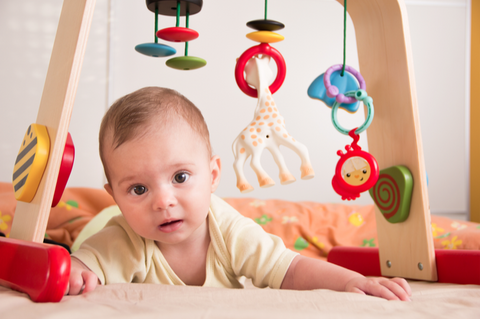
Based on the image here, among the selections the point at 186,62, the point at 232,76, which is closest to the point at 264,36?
the point at 186,62

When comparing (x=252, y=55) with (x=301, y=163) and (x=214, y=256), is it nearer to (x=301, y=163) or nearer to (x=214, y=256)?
(x=301, y=163)

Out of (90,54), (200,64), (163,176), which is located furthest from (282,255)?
(90,54)

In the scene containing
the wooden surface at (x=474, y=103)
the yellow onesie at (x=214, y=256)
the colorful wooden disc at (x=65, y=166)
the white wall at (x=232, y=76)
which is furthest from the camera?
the wooden surface at (x=474, y=103)

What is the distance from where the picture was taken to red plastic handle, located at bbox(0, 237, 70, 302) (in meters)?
0.53

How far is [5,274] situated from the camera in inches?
24.6

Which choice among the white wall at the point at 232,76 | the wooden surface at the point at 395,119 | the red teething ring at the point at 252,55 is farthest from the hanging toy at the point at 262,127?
the white wall at the point at 232,76

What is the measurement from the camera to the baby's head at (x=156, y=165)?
71 centimetres

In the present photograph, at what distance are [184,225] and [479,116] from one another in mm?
2405

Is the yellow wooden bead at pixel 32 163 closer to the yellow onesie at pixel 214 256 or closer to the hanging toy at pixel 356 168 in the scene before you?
the yellow onesie at pixel 214 256

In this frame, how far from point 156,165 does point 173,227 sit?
0.12m

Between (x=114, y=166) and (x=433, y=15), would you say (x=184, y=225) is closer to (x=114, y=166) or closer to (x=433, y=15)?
(x=114, y=166)

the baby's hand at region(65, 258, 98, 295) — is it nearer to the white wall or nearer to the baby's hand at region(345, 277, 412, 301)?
the baby's hand at region(345, 277, 412, 301)

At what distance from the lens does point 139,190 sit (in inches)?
28.7

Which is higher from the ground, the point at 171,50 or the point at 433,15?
the point at 433,15
